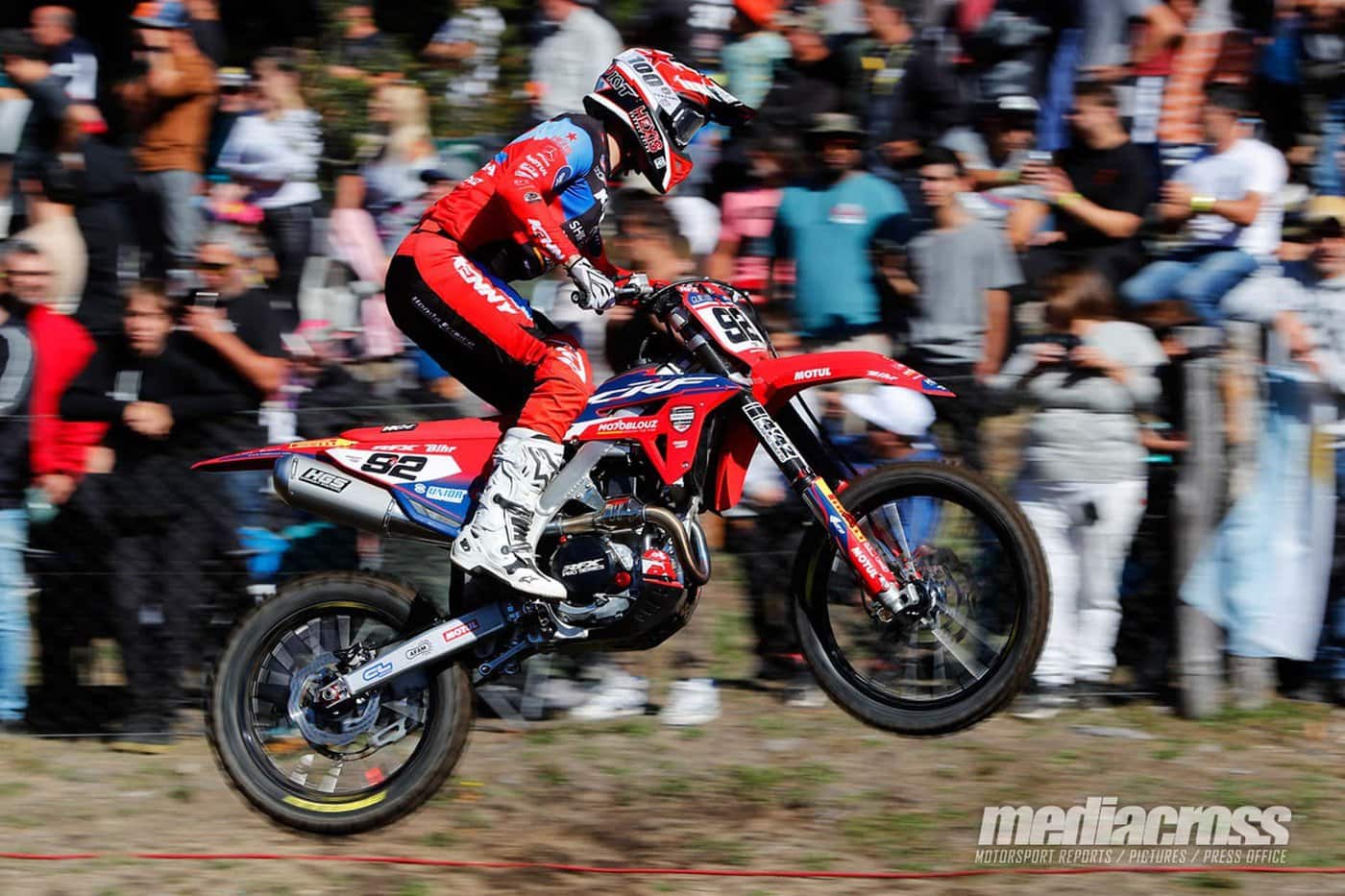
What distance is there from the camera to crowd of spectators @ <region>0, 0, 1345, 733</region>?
22.3 feet

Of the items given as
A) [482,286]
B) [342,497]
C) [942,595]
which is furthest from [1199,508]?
[342,497]

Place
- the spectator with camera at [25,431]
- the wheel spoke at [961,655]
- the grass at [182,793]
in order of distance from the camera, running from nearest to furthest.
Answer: the wheel spoke at [961,655], the grass at [182,793], the spectator with camera at [25,431]

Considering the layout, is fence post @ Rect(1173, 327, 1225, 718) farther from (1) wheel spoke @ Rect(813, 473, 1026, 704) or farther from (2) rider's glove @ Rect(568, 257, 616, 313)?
(2) rider's glove @ Rect(568, 257, 616, 313)

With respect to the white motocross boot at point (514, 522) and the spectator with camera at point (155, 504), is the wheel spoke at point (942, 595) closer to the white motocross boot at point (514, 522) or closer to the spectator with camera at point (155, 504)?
the white motocross boot at point (514, 522)

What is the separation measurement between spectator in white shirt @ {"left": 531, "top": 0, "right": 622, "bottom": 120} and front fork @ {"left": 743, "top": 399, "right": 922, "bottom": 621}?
14.1 ft

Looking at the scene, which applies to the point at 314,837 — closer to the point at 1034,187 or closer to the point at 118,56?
the point at 1034,187

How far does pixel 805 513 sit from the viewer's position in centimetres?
688

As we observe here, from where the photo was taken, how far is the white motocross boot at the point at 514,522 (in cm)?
534

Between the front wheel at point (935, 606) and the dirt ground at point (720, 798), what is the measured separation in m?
0.55

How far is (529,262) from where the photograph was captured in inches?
236

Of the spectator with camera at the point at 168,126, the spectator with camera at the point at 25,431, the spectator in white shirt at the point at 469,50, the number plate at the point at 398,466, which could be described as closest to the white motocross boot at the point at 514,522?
the number plate at the point at 398,466

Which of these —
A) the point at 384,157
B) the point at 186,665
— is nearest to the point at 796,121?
the point at 384,157

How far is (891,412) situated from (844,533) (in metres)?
1.50

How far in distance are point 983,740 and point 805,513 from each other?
1.18m
